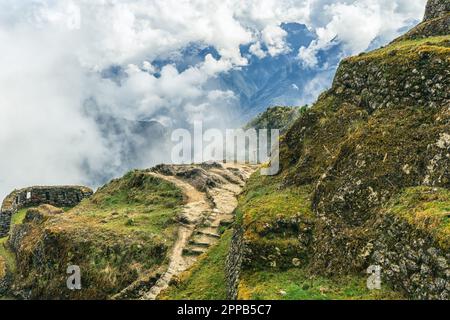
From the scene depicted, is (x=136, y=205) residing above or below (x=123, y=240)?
above

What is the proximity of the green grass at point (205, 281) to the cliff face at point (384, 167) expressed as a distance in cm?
297

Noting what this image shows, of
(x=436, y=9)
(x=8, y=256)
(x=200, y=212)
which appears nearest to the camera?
(x=436, y=9)

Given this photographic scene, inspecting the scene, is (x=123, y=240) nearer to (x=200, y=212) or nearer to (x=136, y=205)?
(x=200, y=212)

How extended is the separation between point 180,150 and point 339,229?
4231 centimetres

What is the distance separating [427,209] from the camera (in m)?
19.1

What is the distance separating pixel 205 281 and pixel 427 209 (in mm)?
15424

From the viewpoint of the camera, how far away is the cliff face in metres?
18.3

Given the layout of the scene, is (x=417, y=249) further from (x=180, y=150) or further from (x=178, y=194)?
(x=180, y=150)

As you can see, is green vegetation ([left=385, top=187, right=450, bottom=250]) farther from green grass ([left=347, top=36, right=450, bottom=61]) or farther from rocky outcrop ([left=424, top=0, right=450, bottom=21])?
rocky outcrop ([left=424, top=0, right=450, bottom=21])

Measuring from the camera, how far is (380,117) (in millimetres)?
27828

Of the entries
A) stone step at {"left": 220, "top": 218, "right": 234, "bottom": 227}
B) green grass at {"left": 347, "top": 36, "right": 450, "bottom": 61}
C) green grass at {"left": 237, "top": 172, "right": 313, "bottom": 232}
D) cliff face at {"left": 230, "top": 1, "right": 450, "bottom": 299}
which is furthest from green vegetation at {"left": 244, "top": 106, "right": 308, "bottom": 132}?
green grass at {"left": 237, "top": 172, "right": 313, "bottom": 232}

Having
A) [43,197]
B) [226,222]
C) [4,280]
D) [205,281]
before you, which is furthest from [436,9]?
[43,197]
